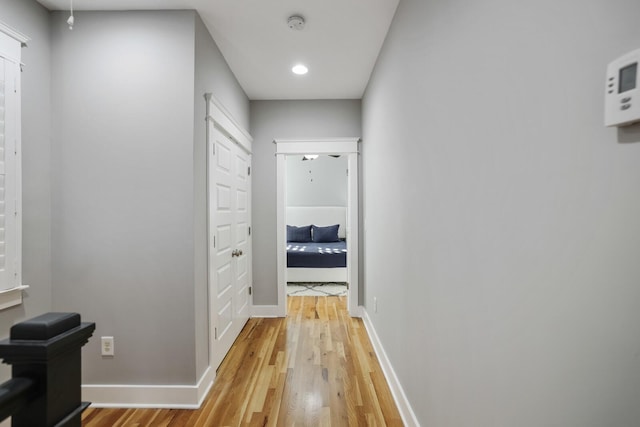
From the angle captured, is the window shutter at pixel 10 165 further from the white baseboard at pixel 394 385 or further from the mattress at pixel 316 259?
the mattress at pixel 316 259

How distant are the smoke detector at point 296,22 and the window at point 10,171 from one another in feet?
5.27

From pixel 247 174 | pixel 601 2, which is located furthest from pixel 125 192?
pixel 601 2

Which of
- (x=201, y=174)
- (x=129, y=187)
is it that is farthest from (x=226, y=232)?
(x=129, y=187)

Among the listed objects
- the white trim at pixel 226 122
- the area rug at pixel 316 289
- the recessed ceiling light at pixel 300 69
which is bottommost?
the area rug at pixel 316 289

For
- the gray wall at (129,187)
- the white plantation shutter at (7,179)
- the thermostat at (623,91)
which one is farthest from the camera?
the gray wall at (129,187)

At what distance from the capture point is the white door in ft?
8.11

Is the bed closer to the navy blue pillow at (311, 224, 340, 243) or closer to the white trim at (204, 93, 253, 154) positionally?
the navy blue pillow at (311, 224, 340, 243)

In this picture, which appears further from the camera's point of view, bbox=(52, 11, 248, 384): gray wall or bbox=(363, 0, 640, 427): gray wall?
bbox=(52, 11, 248, 384): gray wall

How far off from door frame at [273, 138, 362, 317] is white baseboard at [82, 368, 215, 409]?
184 centimetres

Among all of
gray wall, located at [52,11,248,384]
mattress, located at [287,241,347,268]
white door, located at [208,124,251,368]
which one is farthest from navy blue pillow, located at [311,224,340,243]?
gray wall, located at [52,11,248,384]

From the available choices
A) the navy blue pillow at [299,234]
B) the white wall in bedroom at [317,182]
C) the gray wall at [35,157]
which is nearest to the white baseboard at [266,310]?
the gray wall at [35,157]

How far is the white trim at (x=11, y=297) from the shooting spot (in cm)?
172

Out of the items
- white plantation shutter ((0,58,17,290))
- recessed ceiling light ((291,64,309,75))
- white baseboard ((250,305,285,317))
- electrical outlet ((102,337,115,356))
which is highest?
recessed ceiling light ((291,64,309,75))

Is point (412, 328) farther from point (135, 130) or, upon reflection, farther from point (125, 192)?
point (135, 130)
